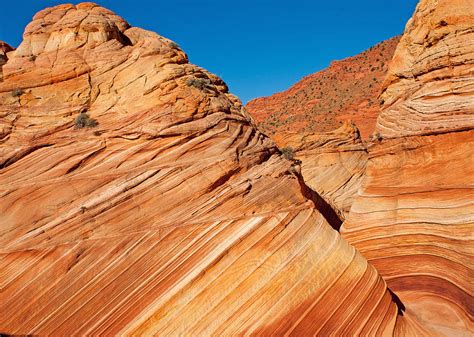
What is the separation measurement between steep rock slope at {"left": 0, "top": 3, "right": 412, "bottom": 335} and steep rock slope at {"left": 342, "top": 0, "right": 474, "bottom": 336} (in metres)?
1.41

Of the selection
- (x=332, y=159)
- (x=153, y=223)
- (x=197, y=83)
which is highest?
(x=197, y=83)

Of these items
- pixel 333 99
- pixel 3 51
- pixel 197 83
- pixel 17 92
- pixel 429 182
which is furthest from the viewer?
pixel 333 99

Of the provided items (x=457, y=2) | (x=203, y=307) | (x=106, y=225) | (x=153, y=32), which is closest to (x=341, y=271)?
(x=203, y=307)

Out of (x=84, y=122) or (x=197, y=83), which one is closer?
(x=84, y=122)

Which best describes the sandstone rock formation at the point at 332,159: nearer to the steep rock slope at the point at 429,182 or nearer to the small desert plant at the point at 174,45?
the steep rock slope at the point at 429,182

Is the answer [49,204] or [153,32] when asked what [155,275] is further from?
[153,32]

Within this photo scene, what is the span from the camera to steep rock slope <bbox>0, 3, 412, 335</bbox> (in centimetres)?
613

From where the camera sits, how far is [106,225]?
6.60m

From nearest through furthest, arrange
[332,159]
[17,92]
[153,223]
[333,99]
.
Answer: [153,223], [17,92], [332,159], [333,99]

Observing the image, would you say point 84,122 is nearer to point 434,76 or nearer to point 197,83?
point 197,83

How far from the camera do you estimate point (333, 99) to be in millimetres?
55688

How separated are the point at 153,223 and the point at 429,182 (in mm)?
6133

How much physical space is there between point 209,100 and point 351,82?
56.8 m

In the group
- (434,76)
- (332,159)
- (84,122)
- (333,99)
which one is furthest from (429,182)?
(333,99)
